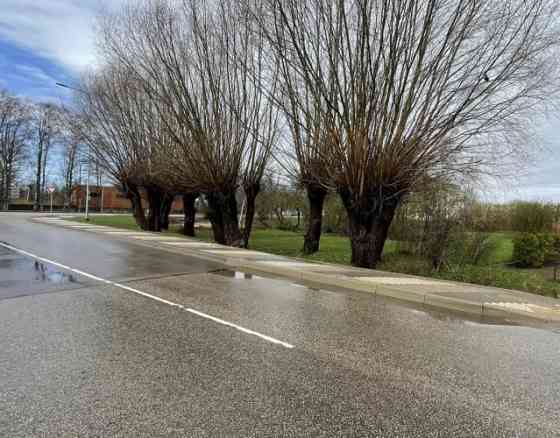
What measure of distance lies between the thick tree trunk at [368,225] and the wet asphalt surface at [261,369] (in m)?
5.13

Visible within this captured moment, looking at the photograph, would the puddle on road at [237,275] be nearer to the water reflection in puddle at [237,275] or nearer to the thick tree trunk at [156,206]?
the water reflection in puddle at [237,275]

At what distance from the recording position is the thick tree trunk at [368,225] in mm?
12211

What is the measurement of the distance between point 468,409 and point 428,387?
0.45m

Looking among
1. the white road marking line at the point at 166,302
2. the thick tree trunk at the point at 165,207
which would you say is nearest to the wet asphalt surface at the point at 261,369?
the white road marking line at the point at 166,302

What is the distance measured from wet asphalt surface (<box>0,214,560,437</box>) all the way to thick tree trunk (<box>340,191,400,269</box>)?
16.8ft

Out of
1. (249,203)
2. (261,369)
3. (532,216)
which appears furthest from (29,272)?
(532,216)

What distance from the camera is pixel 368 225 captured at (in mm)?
12469

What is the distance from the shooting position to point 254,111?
16.5 m

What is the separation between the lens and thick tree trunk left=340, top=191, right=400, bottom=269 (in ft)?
40.1

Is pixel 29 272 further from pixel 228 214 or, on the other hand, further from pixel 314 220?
pixel 314 220

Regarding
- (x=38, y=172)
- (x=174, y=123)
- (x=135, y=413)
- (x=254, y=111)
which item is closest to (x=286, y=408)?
(x=135, y=413)

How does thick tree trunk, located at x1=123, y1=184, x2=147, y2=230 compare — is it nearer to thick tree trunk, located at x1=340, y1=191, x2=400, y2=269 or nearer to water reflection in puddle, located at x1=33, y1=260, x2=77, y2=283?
water reflection in puddle, located at x1=33, y1=260, x2=77, y2=283

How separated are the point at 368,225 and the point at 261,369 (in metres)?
8.96

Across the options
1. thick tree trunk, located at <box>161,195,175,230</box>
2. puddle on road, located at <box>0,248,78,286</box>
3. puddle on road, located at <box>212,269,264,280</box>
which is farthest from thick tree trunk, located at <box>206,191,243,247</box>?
thick tree trunk, located at <box>161,195,175,230</box>
